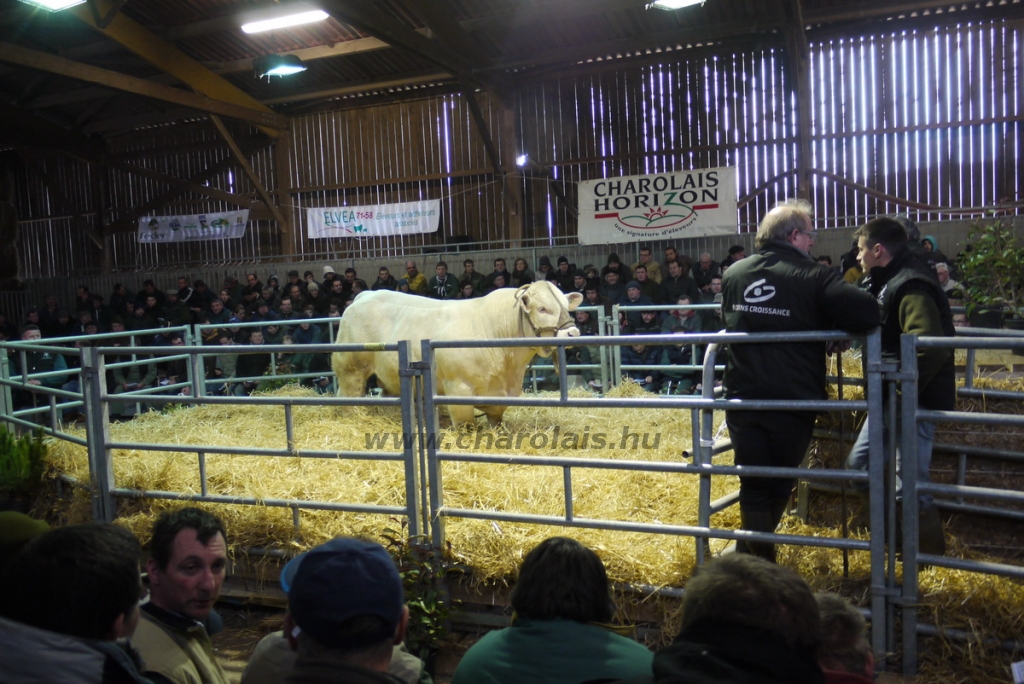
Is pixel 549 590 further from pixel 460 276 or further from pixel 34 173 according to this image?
pixel 34 173

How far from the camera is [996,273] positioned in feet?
24.8

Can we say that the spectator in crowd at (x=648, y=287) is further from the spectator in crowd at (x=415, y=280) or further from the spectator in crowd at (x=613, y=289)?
the spectator in crowd at (x=415, y=280)

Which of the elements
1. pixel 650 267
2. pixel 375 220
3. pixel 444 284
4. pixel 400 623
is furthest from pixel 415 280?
pixel 400 623

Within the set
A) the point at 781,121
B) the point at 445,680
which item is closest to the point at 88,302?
the point at 781,121

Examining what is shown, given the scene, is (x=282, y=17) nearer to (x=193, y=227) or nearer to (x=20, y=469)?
(x=193, y=227)

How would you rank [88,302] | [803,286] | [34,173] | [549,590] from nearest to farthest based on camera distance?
[549,590] → [803,286] → [88,302] → [34,173]

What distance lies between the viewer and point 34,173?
20141 millimetres

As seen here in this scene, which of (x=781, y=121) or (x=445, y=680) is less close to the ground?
(x=781, y=121)

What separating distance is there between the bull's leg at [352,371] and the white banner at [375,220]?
27.9 feet

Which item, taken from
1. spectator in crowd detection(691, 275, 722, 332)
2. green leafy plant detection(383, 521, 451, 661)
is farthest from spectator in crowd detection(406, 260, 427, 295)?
green leafy plant detection(383, 521, 451, 661)

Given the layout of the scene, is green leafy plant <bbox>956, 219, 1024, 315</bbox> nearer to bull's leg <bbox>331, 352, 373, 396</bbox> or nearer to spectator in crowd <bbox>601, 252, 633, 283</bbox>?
spectator in crowd <bbox>601, 252, 633, 283</bbox>

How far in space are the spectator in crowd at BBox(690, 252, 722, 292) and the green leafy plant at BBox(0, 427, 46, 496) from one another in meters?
8.17

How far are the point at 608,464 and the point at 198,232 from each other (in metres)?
16.6

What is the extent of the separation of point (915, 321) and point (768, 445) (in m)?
0.81
